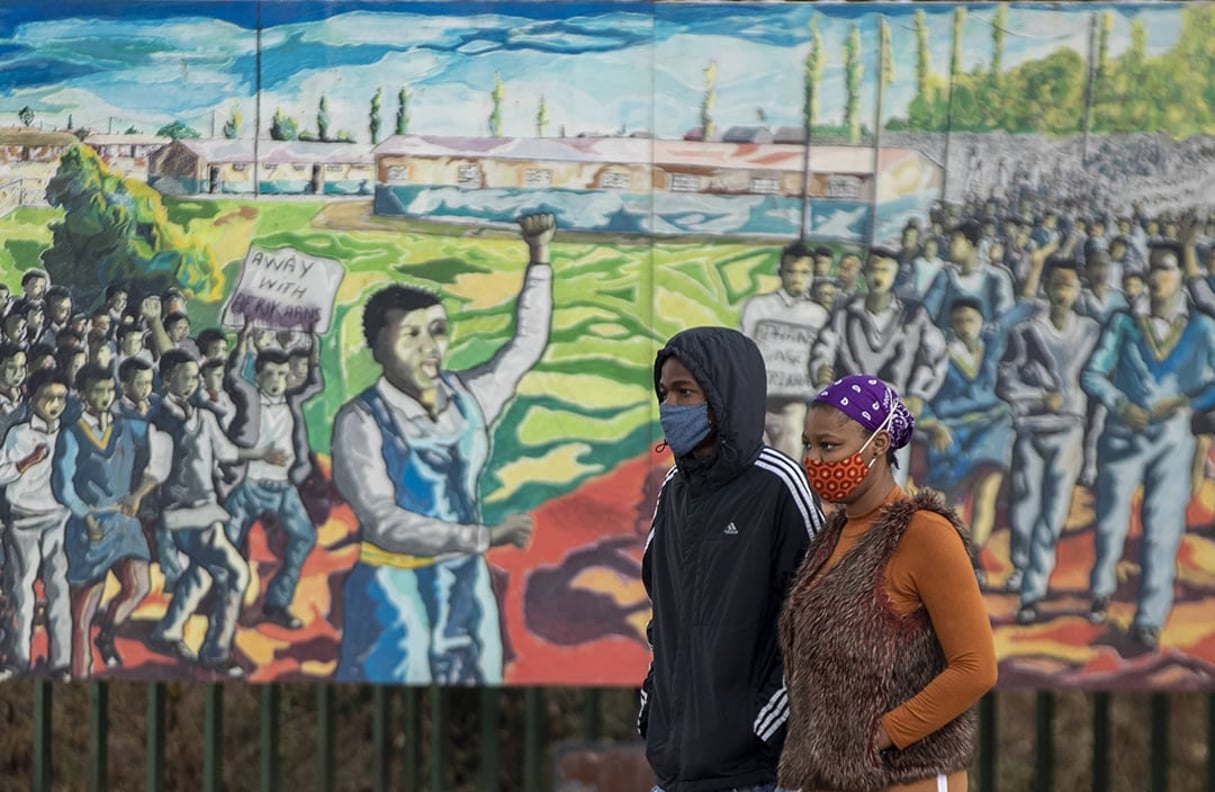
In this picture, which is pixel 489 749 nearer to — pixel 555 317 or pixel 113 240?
pixel 555 317

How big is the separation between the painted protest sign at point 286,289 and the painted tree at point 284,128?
1.37 ft

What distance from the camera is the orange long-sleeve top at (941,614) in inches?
149

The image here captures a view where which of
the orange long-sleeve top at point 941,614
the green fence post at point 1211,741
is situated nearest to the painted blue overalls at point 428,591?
the green fence post at point 1211,741

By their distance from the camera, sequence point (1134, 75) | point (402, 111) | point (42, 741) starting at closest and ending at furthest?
point (1134, 75)
point (402, 111)
point (42, 741)

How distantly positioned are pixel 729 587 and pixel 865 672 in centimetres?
41

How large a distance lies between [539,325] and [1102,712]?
258 cm

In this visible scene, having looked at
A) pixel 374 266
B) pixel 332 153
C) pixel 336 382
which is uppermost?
pixel 332 153

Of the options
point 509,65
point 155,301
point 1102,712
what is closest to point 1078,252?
point 1102,712

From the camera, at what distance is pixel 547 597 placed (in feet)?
21.7

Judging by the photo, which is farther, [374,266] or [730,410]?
[374,266]

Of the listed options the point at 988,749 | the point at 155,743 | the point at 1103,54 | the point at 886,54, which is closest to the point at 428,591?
the point at 155,743

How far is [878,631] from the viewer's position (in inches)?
152

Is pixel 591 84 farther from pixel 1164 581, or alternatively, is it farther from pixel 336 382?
pixel 1164 581

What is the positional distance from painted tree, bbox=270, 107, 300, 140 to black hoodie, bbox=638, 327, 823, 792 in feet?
9.43
